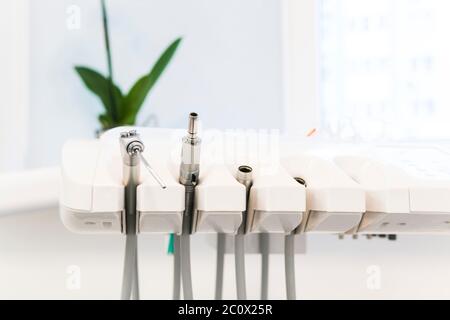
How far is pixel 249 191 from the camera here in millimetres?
513

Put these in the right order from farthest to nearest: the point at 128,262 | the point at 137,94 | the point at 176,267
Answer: the point at 137,94 → the point at 176,267 → the point at 128,262

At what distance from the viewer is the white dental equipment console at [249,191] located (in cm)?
47

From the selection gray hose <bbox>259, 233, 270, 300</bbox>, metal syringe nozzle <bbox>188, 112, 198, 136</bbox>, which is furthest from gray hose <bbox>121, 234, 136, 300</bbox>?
gray hose <bbox>259, 233, 270, 300</bbox>

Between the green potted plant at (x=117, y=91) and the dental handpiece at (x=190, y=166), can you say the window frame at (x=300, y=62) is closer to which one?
the green potted plant at (x=117, y=91)

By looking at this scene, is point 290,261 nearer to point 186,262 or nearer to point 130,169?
point 186,262

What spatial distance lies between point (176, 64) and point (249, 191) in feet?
Answer: 2.73

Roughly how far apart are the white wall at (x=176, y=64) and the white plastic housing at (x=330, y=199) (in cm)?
74

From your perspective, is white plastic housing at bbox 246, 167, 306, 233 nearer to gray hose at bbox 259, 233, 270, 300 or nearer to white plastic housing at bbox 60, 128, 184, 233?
white plastic housing at bbox 60, 128, 184, 233

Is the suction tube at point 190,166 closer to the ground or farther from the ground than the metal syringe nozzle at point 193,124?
closer to the ground

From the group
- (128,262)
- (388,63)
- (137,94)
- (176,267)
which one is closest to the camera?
(128,262)

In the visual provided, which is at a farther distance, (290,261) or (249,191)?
(290,261)

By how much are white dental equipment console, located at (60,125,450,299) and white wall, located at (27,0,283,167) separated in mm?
709

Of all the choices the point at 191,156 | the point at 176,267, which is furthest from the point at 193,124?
the point at 176,267

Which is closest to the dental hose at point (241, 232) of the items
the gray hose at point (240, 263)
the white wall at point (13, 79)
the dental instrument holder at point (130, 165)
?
the gray hose at point (240, 263)
